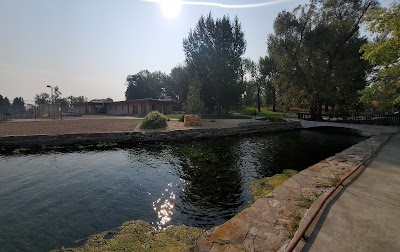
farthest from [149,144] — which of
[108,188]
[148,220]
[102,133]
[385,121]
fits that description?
[385,121]

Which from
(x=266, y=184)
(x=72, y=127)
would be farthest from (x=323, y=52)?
(x=72, y=127)

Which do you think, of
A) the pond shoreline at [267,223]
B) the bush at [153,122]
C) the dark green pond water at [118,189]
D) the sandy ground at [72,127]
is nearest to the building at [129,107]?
the sandy ground at [72,127]

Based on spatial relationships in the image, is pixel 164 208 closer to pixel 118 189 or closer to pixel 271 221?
pixel 118 189

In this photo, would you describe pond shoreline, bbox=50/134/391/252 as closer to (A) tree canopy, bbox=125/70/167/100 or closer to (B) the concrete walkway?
(B) the concrete walkway

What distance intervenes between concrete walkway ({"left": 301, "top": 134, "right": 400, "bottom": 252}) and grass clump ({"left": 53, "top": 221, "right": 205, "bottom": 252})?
2.74m

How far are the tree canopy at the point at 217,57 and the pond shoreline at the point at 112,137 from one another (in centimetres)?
1527

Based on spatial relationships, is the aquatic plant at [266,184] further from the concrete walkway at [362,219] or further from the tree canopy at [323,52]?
the tree canopy at [323,52]

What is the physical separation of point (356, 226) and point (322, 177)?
3.01m

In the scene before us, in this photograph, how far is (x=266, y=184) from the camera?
877 cm

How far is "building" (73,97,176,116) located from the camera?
46406 millimetres

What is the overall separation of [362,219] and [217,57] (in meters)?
35.7

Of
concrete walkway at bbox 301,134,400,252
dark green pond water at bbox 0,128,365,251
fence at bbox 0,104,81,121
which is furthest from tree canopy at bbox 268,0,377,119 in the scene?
fence at bbox 0,104,81,121

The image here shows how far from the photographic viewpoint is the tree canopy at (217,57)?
37156 mm

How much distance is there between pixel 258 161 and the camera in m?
12.7
